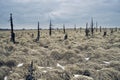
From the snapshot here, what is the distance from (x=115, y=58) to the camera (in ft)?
61.8

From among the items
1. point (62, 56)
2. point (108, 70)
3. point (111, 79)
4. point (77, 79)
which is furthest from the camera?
point (62, 56)

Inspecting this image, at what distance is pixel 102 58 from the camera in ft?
61.4

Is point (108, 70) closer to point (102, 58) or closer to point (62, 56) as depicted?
point (102, 58)

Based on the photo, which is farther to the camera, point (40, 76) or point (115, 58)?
point (115, 58)

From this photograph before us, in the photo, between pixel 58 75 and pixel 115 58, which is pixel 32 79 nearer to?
pixel 58 75

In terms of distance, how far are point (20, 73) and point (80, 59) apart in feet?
22.0

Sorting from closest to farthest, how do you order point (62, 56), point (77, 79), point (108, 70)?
point (77, 79), point (108, 70), point (62, 56)

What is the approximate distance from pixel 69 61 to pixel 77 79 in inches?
255

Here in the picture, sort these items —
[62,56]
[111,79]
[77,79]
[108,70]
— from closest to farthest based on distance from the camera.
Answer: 1. [77,79]
2. [111,79]
3. [108,70]
4. [62,56]

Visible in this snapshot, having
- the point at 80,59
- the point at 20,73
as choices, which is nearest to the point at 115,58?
the point at 80,59

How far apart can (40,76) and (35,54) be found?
766cm

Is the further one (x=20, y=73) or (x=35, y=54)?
(x=35, y=54)

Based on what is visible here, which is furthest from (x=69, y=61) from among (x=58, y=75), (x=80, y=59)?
(x=58, y=75)

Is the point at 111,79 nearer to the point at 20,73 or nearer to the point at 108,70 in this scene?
the point at 108,70
